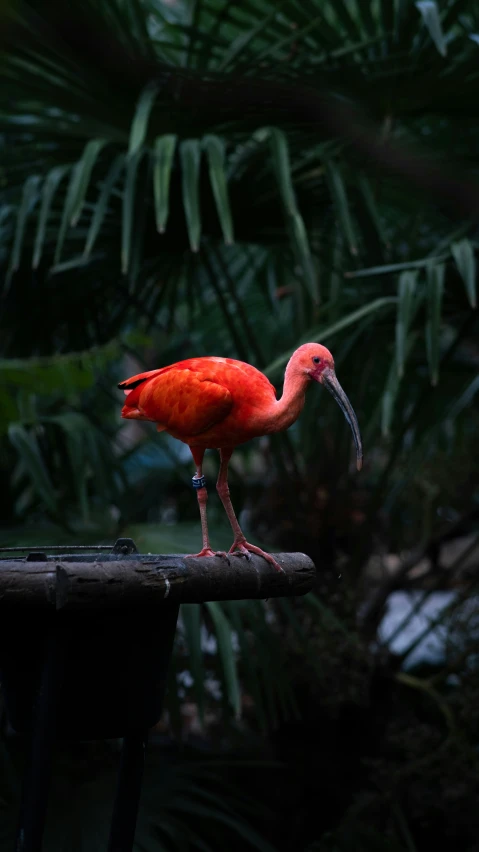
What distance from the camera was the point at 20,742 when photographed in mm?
2453

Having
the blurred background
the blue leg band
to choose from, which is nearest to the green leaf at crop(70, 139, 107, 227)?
the blurred background

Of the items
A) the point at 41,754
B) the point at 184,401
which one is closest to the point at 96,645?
the point at 41,754

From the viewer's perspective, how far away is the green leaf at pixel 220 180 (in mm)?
2189

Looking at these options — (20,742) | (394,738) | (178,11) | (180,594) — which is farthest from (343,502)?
(180,594)

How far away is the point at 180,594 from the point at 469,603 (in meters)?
2.46

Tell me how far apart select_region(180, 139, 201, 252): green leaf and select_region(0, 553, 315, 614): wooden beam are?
3.97 ft

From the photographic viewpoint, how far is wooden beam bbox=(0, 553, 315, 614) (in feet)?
2.87

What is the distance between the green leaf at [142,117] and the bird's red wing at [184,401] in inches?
38.7

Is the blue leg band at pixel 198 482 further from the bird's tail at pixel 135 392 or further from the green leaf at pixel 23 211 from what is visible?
the green leaf at pixel 23 211

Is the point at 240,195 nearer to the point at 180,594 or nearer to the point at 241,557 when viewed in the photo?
the point at 241,557

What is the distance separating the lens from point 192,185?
2238 millimetres

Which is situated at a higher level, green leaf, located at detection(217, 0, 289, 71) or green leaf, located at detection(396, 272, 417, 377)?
green leaf, located at detection(217, 0, 289, 71)

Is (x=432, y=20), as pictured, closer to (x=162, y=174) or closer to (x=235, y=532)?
(x=162, y=174)

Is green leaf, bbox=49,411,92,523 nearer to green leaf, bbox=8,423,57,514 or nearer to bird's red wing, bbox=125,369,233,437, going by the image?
green leaf, bbox=8,423,57,514
